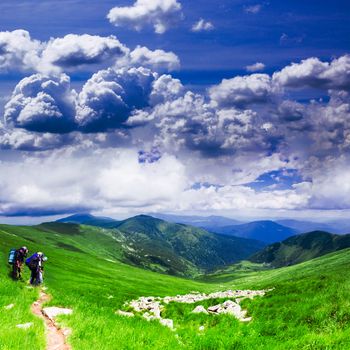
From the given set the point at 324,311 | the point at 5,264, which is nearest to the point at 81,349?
the point at 324,311

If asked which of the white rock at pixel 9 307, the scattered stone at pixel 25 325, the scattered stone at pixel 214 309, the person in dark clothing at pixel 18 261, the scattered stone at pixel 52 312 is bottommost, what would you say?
the scattered stone at pixel 214 309

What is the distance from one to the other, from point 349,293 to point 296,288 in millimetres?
8896

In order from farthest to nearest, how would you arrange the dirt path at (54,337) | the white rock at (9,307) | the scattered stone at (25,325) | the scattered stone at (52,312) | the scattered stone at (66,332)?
1. the scattered stone at (52,312)
2. the white rock at (9,307)
3. the scattered stone at (66,332)
4. the scattered stone at (25,325)
5. the dirt path at (54,337)

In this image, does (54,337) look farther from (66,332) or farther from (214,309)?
(214,309)

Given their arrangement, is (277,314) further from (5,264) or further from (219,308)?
(5,264)

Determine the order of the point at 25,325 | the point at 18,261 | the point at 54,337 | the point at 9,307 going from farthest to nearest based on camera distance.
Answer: the point at 18,261
the point at 9,307
the point at 54,337
the point at 25,325

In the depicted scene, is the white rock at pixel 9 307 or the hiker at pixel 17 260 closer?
the white rock at pixel 9 307

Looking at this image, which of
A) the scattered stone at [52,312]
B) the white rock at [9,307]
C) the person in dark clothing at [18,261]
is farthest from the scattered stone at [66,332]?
the person in dark clothing at [18,261]

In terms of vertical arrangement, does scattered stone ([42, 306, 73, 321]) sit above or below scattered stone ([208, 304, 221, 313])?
above

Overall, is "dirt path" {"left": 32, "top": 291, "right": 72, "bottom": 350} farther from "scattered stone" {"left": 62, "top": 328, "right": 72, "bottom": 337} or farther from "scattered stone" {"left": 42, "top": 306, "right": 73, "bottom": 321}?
"scattered stone" {"left": 42, "top": 306, "right": 73, "bottom": 321}

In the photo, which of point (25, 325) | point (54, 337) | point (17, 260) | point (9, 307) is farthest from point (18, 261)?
point (54, 337)

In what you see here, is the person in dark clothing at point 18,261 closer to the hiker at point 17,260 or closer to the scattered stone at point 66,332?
the hiker at point 17,260

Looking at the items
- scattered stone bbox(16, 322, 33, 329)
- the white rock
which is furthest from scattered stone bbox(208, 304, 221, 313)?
scattered stone bbox(16, 322, 33, 329)

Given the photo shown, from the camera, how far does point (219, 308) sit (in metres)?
31.7
